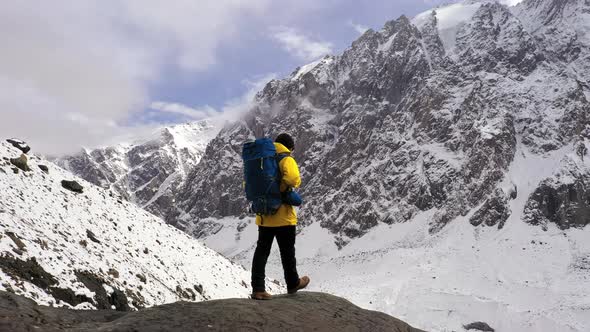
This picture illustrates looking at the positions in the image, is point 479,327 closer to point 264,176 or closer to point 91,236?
point 91,236

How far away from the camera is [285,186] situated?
8070 millimetres

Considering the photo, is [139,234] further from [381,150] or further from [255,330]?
[381,150]

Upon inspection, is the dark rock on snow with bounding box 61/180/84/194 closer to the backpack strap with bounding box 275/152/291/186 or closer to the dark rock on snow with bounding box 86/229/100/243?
the dark rock on snow with bounding box 86/229/100/243

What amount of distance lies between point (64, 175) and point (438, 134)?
6433 inches

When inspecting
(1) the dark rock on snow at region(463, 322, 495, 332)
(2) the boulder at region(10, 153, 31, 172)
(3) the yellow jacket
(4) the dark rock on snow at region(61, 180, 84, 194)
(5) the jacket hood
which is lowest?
(1) the dark rock on snow at region(463, 322, 495, 332)

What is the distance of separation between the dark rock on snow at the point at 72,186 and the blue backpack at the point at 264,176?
774 inches

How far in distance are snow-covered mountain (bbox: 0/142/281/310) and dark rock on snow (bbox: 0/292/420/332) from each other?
5.92 m

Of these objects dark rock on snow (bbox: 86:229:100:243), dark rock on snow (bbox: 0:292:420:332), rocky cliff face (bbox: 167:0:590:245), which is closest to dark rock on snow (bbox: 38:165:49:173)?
dark rock on snow (bbox: 86:229:100:243)

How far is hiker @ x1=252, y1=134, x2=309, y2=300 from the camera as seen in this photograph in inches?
318

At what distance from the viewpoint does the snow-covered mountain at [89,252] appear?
43.5 ft

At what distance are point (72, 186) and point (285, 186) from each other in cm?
2022

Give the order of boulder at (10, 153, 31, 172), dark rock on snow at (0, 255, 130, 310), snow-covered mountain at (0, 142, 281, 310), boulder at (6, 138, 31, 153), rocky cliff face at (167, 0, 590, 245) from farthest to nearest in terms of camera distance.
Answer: rocky cliff face at (167, 0, 590, 245)
boulder at (6, 138, 31, 153)
boulder at (10, 153, 31, 172)
snow-covered mountain at (0, 142, 281, 310)
dark rock on snow at (0, 255, 130, 310)

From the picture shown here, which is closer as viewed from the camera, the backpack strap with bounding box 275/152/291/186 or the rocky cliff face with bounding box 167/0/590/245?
the backpack strap with bounding box 275/152/291/186

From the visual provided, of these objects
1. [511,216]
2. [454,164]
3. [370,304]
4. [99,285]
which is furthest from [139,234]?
[454,164]
